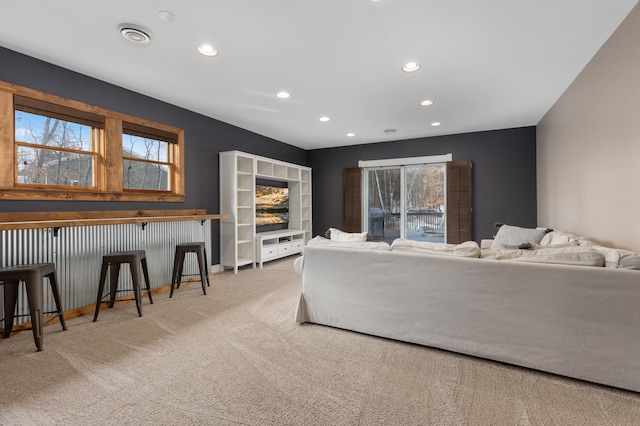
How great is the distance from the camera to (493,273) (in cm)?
210

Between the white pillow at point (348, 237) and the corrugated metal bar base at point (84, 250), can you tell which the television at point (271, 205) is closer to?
the corrugated metal bar base at point (84, 250)

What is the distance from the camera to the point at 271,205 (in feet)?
20.6

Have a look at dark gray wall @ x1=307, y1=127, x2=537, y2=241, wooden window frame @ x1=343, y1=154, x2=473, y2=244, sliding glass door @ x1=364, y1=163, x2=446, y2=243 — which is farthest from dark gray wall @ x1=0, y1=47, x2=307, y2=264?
wooden window frame @ x1=343, y1=154, x2=473, y2=244

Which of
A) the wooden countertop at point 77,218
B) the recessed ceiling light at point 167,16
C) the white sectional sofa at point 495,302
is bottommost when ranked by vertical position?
the white sectional sofa at point 495,302

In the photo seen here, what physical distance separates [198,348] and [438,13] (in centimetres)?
314

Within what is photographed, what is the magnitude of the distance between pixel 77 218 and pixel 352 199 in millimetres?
5071

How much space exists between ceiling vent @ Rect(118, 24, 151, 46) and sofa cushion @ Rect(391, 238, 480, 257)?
2733 mm

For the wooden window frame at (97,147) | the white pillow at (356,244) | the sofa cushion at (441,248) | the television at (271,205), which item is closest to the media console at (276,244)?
the television at (271,205)

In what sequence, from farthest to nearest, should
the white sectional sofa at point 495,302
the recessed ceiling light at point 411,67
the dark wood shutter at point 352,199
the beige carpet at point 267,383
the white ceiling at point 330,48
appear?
1. the dark wood shutter at point 352,199
2. the recessed ceiling light at point 411,67
3. the white ceiling at point 330,48
4. the white sectional sofa at point 495,302
5. the beige carpet at point 267,383

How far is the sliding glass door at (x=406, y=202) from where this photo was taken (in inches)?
A: 252

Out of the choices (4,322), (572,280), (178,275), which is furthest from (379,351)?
(4,322)

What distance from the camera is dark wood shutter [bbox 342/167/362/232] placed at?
6.99 metres

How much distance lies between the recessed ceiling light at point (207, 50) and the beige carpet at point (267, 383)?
8.35ft

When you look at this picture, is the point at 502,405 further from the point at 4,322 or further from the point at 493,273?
the point at 4,322
